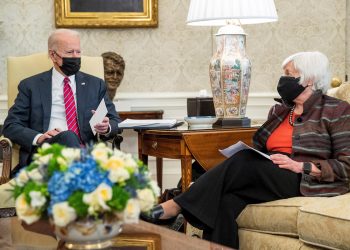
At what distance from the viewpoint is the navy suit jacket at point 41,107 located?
148 inches

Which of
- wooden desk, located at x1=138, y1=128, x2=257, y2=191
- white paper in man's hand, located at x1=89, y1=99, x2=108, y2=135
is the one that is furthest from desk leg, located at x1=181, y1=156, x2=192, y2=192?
white paper in man's hand, located at x1=89, y1=99, x2=108, y2=135

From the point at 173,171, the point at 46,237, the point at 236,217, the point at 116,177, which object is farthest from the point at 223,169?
the point at 173,171

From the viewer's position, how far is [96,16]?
503cm

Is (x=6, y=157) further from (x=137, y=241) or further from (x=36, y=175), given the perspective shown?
(x=36, y=175)

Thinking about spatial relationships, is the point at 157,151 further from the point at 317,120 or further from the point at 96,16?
the point at 96,16

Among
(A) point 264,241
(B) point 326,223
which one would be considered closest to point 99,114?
(A) point 264,241

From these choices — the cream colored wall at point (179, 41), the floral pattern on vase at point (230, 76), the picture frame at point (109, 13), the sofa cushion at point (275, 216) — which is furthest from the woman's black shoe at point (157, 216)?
the picture frame at point (109, 13)

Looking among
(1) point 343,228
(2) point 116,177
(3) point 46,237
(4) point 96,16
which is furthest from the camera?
(4) point 96,16

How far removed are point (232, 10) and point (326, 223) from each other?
1.49m

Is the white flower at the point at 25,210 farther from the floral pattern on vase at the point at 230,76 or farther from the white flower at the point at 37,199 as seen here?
the floral pattern on vase at the point at 230,76

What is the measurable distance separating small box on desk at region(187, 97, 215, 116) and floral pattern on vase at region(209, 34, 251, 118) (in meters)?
0.21

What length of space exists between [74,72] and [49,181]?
2170 millimetres

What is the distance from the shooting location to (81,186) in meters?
1.69

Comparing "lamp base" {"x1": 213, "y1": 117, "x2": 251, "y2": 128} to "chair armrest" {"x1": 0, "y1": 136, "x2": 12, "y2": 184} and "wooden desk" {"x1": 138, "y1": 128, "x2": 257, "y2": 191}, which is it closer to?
"wooden desk" {"x1": 138, "y1": 128, "x2": 257, "y2": 191}
